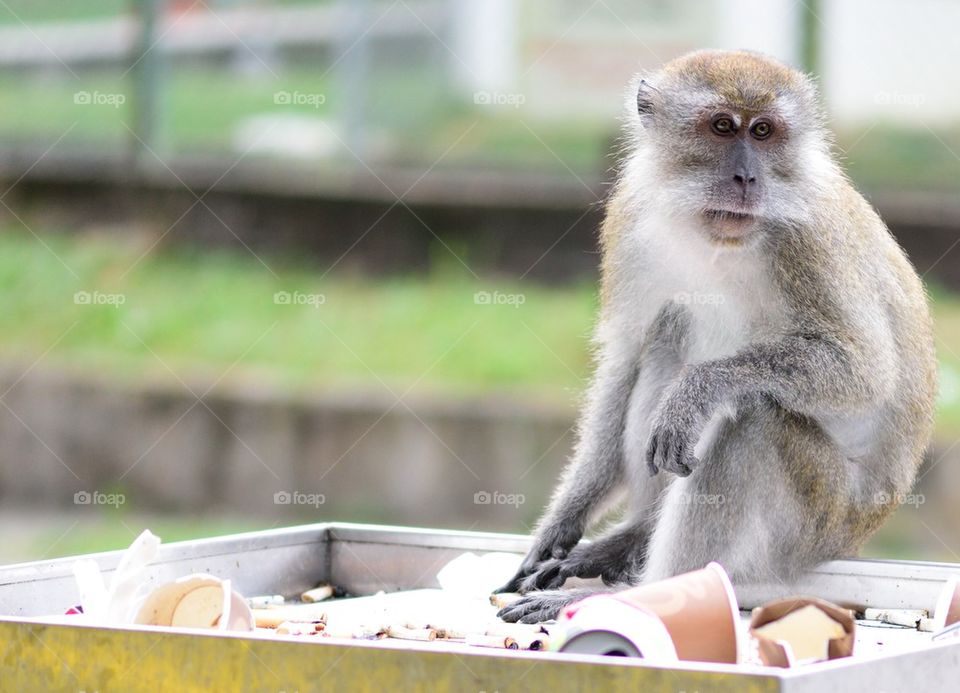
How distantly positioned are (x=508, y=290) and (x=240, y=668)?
388 inches

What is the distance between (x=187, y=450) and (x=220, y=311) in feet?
6.84

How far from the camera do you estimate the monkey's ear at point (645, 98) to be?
642 cm

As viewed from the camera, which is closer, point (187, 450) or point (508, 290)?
point (187, 450)

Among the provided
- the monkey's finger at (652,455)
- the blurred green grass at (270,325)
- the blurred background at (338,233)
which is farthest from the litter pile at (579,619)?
the blurred green grass at (270,325)

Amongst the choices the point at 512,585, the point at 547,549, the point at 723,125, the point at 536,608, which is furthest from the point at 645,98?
the point at 536,608

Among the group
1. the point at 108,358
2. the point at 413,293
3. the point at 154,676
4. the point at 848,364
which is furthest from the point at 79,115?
the point at 154,676

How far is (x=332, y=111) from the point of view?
45.6 feet

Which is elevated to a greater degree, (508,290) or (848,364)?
(508,290)

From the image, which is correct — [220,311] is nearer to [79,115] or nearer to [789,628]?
[79,115]

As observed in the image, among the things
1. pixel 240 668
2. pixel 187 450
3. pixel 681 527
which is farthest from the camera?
pixel 187 450

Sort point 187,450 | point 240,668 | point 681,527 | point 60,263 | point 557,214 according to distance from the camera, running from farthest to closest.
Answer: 1. point 60,263
2. point 557,214
3. point 187,450
4. point 681,527
5. point 240,668

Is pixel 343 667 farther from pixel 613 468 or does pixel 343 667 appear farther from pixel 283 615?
pixel 613 468

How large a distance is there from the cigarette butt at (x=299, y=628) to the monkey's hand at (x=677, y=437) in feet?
4.41

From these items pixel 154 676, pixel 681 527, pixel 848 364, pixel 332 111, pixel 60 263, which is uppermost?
pixel 332 111
